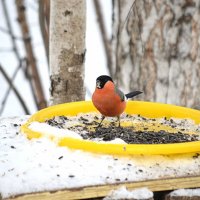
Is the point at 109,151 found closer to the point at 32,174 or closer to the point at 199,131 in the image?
the point at 32,174

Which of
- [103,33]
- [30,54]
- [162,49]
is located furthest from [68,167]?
[103,33]

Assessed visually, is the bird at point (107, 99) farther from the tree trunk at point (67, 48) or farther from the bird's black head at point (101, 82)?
the tree trunk at point (67, 48)

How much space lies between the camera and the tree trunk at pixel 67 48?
7.72 feet

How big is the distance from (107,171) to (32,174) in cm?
23

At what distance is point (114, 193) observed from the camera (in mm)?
1524

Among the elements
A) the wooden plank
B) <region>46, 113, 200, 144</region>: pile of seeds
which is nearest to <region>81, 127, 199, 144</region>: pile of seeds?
<region>46, 113, 200, 144</region>: pile of seeds

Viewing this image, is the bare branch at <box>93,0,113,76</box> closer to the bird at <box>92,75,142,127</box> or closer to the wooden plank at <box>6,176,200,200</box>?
the bird at <box>92,75,142,127</box>

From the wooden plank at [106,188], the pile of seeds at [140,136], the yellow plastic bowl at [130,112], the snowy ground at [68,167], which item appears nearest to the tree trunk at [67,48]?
the yellow plastic bowl at [130,112]

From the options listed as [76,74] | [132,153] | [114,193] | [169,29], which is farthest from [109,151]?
[169,29]

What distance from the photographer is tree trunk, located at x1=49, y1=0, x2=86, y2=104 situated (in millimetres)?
2352

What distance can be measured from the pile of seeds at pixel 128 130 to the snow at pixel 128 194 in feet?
1.26

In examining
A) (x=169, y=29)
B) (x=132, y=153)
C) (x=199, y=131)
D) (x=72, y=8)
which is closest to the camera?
(x=132, y=153)

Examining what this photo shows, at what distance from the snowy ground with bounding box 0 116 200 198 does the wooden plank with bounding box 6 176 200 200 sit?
0.02m

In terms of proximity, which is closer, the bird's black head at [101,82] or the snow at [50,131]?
the snow at [50,131]
